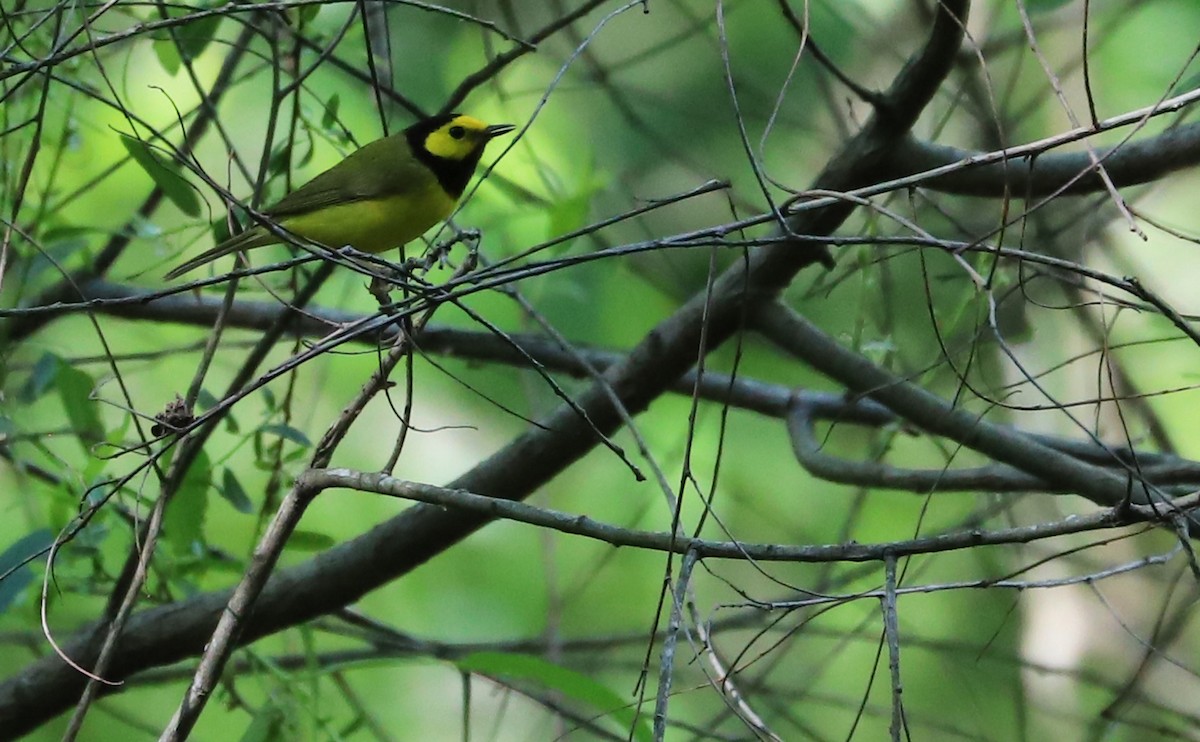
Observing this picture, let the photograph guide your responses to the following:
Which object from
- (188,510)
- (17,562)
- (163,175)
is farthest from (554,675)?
(163,175)

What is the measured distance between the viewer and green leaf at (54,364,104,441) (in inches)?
110

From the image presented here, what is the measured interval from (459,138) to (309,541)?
1.46 metres

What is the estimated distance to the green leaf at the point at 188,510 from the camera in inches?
112

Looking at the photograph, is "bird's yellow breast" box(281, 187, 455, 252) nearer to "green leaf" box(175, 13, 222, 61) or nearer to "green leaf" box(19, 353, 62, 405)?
"green leaf" box(175, 13, 222, 61)

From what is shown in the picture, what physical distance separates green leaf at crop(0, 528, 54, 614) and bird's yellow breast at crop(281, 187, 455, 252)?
3.81ft

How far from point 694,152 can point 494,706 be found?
2.68 m

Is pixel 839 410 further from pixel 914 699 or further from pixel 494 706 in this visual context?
pixel 494 706

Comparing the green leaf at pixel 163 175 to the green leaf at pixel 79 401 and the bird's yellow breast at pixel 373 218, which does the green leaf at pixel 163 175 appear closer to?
the green leaf at pixel 79 401

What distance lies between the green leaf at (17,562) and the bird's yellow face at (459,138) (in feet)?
Result: 4.99

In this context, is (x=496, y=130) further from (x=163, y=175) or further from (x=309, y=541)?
(x=309, y=541)

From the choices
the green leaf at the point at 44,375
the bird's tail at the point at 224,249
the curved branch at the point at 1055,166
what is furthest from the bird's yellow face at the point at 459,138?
the curved branch at the point at 1055,166

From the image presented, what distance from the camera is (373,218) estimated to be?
3629 mm

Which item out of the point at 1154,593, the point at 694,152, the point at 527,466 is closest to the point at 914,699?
the point at 1154,593

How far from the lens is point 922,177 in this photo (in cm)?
140
